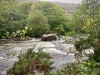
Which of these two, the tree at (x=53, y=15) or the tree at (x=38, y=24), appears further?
the tree at (x=53, y=15)

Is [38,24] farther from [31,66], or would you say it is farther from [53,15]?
[31,66]

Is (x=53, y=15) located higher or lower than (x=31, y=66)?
lower

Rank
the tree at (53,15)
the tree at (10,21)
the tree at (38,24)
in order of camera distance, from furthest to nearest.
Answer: the tree at (53,15)
the tree at (38,24)
the tree at (10,21)

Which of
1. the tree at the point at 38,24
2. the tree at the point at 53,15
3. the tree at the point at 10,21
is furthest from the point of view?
the tree at the point at 53,15

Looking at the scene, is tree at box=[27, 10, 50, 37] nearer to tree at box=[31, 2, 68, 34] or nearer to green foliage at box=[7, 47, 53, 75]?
tree at box=[31, 2, 68, 34]

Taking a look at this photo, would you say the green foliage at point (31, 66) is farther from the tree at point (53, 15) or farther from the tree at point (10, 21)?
the tree at point (53, 15)

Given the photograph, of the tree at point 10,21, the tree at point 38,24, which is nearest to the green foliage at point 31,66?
the tree at point 10,21

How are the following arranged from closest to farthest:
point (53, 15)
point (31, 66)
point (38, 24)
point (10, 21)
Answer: point (31, 66), point (10, 21), point (38, 24), point (53, 15)

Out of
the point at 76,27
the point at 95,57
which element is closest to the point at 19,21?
the point at 76,27

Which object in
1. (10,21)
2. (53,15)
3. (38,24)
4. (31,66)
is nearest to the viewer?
(31,66)

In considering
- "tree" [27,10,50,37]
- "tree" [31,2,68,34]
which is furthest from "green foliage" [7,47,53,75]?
"tree" [31,2,68,34]

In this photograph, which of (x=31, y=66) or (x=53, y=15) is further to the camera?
(x=53, y=15)

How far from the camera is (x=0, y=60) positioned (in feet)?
67.2

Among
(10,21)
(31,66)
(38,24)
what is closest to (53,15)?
(38,24)
